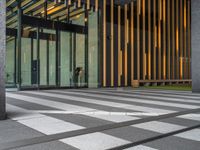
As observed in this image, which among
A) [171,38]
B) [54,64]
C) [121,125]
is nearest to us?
[121,125]

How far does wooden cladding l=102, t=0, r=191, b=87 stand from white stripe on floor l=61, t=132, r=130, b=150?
13.0 m

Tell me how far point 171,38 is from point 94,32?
27.9 feet

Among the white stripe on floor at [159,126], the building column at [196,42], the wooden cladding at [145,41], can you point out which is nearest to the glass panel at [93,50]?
the wooden cladding at [145,41]

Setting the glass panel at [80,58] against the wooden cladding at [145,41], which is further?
the wooden cladding at [145,41]

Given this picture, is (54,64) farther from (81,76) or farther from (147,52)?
(147,52)

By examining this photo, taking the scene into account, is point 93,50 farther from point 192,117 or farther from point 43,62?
point 192,117

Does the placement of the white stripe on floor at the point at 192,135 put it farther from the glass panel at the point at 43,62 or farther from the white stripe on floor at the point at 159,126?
the glass panel at the point at 43,62

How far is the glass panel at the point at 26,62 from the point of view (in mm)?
Answer: 14703

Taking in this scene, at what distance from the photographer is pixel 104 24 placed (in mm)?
17172

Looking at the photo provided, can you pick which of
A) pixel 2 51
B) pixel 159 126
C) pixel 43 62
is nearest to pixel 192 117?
pixel 159 126

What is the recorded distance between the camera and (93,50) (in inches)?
668

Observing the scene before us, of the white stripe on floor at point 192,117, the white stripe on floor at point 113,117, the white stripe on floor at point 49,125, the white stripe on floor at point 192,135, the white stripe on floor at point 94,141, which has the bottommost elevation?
the white stripe on floor at point 192,135

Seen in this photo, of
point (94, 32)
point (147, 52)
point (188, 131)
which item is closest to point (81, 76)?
point (94, 32)

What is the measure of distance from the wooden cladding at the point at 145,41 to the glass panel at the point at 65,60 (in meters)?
2.48
